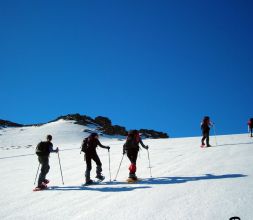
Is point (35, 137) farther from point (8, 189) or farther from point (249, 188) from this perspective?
point (249, 188)

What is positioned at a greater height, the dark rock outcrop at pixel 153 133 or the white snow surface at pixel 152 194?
the dark rock outcrop at pixel 153 133

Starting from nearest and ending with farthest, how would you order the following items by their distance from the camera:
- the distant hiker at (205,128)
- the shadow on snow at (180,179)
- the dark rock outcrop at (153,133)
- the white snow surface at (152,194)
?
the white snow surface at (152,194) → the shadow on snow at (180,179) → the distant hiker at (205,128) → the dark rock outcrop at (153,133)

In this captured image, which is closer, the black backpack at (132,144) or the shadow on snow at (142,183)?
the shadow on snow at (142,183)

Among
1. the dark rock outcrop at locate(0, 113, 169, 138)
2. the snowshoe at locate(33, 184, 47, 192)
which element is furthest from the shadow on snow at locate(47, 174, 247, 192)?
the dark rock outcrop at locate(0, 113, 169, 138)

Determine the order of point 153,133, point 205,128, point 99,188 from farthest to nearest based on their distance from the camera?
point 153,133 → point 205,128 → point 99,188

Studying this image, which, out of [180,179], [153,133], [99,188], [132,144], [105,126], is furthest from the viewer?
[105,126]

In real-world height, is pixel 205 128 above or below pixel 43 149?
above

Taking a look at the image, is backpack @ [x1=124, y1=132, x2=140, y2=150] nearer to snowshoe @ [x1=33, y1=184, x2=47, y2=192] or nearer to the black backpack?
the black backpack

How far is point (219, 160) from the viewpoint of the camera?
569 inches

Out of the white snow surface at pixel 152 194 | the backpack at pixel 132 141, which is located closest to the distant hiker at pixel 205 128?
the white snow surface at pixel 152 194

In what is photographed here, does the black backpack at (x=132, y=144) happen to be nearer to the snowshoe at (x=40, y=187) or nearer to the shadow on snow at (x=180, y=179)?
the shadow on snow at (x=180, y=179)

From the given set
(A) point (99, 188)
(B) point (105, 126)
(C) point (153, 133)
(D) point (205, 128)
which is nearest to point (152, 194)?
(A) point (99, 188)

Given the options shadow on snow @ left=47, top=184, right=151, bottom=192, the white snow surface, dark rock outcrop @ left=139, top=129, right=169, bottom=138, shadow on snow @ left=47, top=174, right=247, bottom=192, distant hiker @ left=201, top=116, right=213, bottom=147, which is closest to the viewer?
the white snow surface

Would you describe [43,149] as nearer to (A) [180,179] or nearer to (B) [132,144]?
(B) [132,144]
